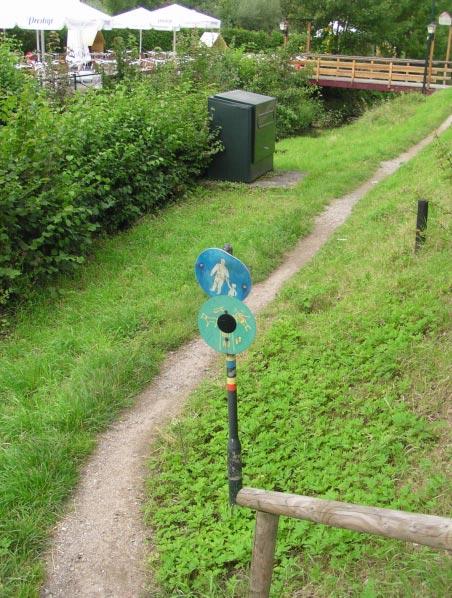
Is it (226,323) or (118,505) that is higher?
(226,323)

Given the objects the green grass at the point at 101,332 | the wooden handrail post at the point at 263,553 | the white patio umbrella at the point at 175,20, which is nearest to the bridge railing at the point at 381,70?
the white patio umbrella at the point at 175,20

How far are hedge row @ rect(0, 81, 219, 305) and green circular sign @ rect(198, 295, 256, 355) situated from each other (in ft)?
14.3

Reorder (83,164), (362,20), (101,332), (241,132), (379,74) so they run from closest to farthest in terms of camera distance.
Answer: (101,332) → (83,164) → (241,132) → (379,74) → (362,20)

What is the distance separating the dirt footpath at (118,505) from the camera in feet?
13.0

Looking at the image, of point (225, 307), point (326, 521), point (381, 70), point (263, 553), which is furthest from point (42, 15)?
point (326, 521)

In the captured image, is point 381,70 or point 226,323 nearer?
point 226,323

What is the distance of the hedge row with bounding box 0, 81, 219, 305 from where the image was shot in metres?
8.10

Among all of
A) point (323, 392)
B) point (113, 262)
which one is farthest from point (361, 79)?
point (323, 392)

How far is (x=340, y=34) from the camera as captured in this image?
37.4 meters

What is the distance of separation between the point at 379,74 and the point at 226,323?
2897 cm

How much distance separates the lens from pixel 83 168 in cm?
916

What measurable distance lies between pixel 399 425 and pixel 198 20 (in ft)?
83.1

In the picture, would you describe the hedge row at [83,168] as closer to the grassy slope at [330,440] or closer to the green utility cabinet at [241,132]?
the green utility cabinet at [241,132]

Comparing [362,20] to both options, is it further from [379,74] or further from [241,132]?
[241,132]
